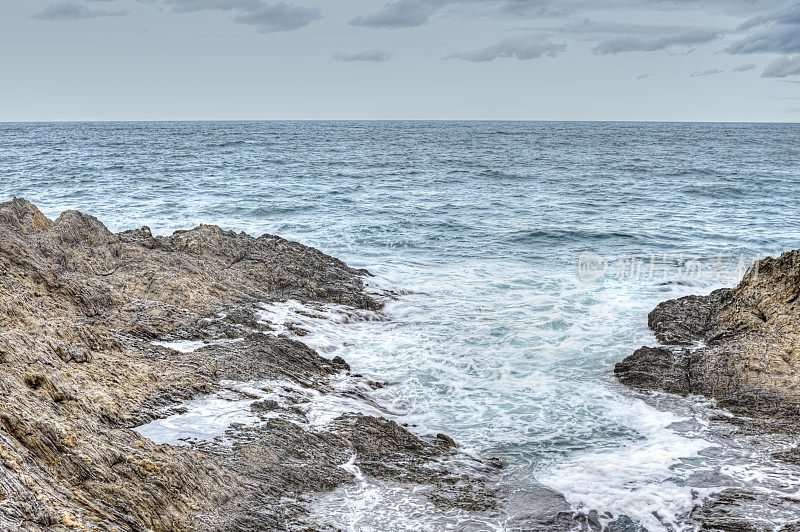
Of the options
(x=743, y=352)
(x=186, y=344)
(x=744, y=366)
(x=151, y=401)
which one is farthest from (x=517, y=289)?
(x=151, y=401)

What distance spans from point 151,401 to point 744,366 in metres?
8.24

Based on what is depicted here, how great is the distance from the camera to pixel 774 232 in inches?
998

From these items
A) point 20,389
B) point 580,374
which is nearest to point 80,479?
point 20,389

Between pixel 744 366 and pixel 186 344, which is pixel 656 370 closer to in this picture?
pixel 744 366

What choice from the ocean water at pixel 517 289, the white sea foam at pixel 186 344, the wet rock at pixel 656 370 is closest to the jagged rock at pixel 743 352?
the wet rock at pixel 656 370

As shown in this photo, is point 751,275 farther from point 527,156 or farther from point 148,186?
point 527,156

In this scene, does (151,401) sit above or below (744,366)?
above

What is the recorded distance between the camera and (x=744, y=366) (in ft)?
31.1

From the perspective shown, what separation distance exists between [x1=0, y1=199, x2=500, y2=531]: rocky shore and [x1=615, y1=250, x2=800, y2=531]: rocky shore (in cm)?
298

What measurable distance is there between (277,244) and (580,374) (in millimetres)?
8013

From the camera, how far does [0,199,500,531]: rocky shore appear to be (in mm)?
5051

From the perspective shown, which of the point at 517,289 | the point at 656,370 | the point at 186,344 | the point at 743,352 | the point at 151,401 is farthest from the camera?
the point at 517,289

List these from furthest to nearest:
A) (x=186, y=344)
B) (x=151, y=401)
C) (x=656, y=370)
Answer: (x=656, y=370) → (x=186, y=344) → (x=151, y=401)

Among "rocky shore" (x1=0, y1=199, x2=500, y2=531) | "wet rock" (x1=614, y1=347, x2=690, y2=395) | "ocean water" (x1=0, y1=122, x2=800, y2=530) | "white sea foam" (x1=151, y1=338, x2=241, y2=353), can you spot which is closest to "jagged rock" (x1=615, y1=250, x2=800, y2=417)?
"wet rock" (x1=614, y1=347, x2=690, y2=395)
